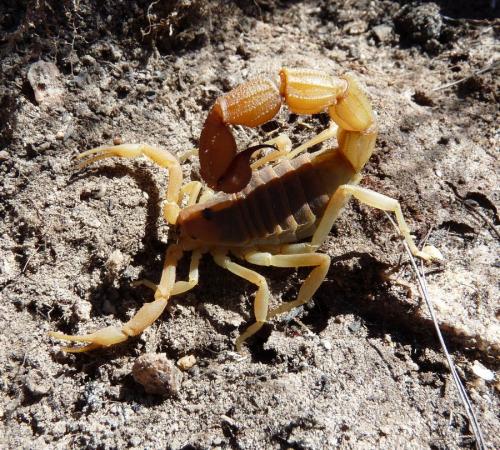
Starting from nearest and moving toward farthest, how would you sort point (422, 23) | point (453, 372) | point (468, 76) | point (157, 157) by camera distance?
1. point (453, 372)
2. point (157, 157)
3. point (468, 76)
4. point (422, 23)

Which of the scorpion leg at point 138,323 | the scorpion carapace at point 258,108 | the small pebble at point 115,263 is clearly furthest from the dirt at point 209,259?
the scorpion carapace at point 258,108

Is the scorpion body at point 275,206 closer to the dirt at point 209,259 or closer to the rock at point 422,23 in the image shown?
the dirt at point 209,259

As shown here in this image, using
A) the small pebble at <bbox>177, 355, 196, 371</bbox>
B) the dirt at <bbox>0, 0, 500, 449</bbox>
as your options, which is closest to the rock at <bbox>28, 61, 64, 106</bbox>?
the dirt at <bbox>0, 0, 500, 449</bbox>

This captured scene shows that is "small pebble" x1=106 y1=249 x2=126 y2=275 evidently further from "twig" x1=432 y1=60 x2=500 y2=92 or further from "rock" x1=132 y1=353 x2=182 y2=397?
"twig" x1=432 y1=60 x2=500 y2=92

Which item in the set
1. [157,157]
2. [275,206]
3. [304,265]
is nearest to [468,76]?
[275,206]

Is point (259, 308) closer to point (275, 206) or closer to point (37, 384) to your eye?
point (275, 206)
